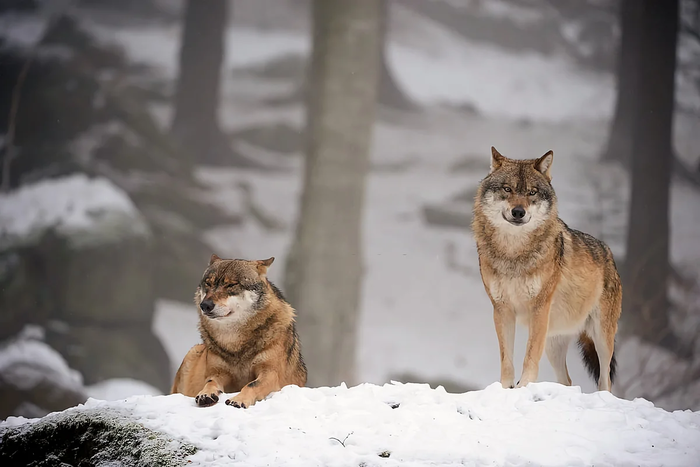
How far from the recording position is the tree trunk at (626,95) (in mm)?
9695

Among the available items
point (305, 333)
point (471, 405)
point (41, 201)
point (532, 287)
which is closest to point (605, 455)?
point (471, 405)

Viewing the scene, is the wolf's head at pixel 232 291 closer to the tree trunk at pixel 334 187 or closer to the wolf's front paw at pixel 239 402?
the wolf's front paw at pixel 239 402

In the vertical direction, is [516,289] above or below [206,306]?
above

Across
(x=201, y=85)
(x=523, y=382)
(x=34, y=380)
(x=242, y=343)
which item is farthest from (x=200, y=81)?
(x=523, y=382)

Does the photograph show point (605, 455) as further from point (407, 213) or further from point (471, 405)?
point (407, 213)

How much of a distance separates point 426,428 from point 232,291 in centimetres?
143

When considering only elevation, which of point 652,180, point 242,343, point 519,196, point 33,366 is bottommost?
point 33,366

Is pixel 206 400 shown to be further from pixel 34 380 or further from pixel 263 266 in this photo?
pixel 34 380

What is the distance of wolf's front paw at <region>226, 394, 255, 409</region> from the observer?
3721 millimetres

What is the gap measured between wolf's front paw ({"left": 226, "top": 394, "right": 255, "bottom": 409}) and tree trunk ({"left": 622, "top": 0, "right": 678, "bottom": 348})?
701 cm

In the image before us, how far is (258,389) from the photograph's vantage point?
12.8 ft

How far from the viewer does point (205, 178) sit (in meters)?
9.94

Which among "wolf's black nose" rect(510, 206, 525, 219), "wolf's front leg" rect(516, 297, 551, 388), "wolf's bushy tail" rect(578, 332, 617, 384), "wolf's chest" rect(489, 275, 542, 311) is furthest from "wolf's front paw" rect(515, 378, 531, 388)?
"wolf's black nose" rect(510, 206, 525, 219)

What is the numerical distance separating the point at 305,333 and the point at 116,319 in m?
2.66
